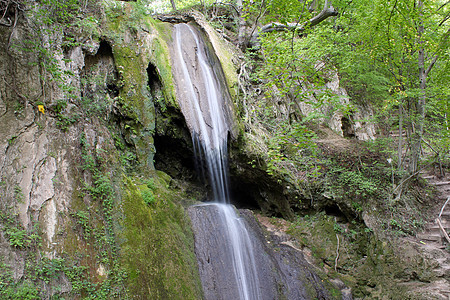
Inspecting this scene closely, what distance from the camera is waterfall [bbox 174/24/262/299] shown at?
5.23 meters

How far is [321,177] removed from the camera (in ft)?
26.7

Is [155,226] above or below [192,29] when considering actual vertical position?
below

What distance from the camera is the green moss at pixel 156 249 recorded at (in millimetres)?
3875

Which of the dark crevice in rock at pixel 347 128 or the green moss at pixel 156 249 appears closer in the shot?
the green moss at pixel 156 249

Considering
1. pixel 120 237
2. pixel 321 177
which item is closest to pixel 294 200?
pixel 321 177

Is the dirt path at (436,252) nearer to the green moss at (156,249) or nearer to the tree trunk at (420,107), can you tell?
the tree trunk at (420,107)

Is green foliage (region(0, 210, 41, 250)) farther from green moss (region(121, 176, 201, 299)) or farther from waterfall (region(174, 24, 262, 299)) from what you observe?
waterfall (region(174, 24, 262, 299))

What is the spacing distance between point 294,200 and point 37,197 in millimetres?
6551

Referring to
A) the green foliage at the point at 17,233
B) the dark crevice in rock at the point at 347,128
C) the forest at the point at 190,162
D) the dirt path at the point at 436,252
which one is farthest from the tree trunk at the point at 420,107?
the green foliage at the point at 17,233

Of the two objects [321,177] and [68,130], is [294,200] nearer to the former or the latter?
[321,177]

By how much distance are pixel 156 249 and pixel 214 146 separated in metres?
3.58

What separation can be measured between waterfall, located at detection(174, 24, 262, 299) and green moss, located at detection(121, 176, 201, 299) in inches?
21.0

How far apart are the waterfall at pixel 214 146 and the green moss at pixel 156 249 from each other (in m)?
0.53

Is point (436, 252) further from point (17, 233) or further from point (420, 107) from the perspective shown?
point (17, 233)
